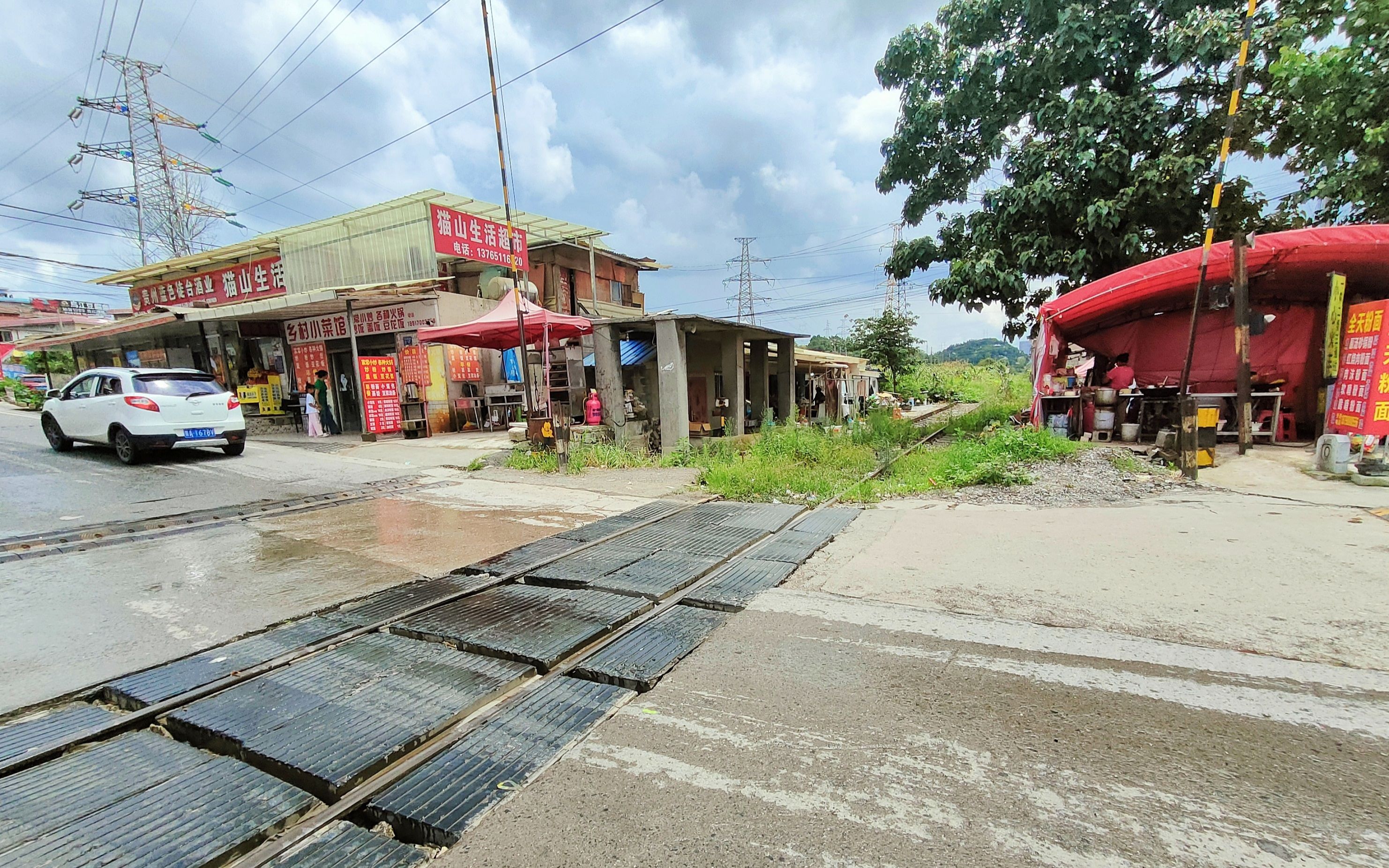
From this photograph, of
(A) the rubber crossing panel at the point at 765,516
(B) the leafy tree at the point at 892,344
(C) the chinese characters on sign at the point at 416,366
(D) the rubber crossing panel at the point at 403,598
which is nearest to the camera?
(D) the rubber crossing panel at the point at 403,598

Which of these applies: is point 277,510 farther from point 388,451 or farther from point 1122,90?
point 1122,90

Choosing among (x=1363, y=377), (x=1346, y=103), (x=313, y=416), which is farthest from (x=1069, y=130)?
(x=313, y=416)

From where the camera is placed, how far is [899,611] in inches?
148

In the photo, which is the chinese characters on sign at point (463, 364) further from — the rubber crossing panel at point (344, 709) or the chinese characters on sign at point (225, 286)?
the rubber crossing panel at point (344, 709)

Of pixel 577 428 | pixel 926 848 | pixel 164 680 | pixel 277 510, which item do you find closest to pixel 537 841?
pixel 926 848

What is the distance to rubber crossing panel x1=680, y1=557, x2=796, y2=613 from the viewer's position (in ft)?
12.9

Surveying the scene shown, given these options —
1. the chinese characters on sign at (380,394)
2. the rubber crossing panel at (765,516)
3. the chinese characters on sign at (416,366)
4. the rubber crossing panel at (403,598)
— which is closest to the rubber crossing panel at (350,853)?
the rubber crossing panel at (403,598)

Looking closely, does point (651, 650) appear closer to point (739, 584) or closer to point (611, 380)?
point (739, 584)

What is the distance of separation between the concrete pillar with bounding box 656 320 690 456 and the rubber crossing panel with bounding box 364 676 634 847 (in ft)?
27.5

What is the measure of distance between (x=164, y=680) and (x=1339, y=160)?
1652cm

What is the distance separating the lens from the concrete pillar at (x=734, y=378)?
1377cm

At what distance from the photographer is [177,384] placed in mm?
9828

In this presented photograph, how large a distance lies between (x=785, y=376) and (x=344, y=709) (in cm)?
1508

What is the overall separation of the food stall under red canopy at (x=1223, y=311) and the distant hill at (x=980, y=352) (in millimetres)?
30695
